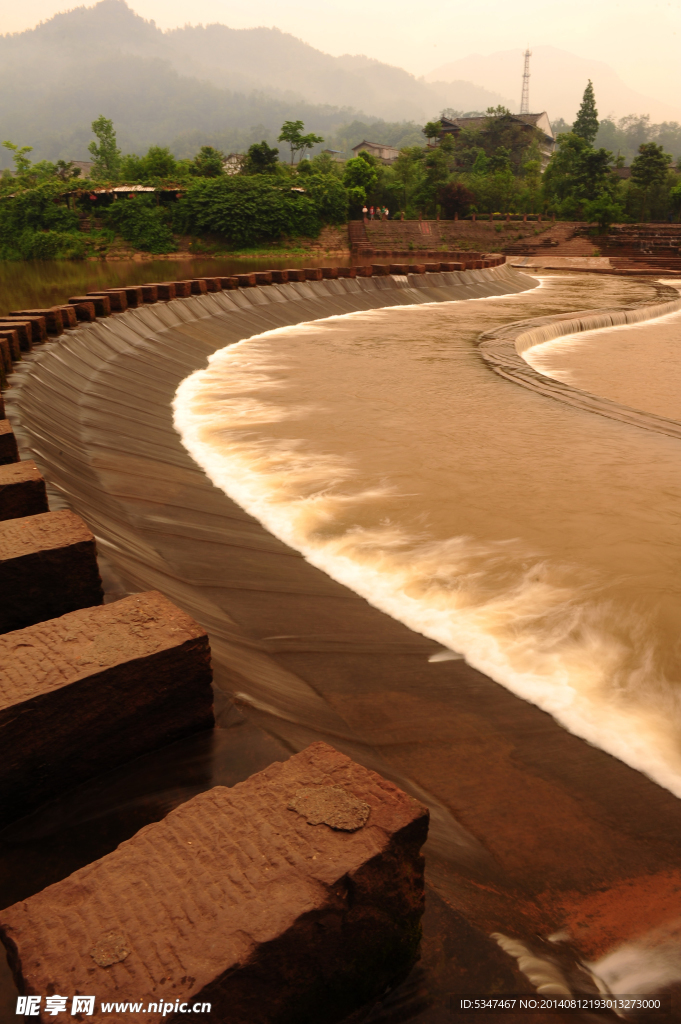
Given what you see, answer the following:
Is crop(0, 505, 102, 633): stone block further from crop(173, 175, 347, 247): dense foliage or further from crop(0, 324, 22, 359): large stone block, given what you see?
crop(173, 175, 347, 247): dense foliage

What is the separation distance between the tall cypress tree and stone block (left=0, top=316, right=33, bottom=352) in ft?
318

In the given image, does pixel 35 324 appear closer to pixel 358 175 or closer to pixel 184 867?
pixel 184 867

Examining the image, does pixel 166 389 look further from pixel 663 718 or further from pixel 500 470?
pixel 663 718

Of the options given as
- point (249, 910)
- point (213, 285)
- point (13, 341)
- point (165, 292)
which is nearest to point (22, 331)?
point (13, 341)

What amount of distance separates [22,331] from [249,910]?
9.03 metres

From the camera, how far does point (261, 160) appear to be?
57.7m

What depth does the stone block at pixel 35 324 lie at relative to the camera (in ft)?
31.0

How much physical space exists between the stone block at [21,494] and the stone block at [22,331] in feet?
21.0

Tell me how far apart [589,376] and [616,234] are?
44934 mm

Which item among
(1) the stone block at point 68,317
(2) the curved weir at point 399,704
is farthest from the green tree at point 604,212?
(2) the curved weir at point 399,704

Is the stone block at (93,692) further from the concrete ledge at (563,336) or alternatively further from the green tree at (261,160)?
the green tree at (261,160)

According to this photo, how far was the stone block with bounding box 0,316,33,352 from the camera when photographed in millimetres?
8850

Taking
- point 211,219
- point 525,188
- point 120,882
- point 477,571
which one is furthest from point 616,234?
point 120,882

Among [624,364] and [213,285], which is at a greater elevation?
[213,285]
